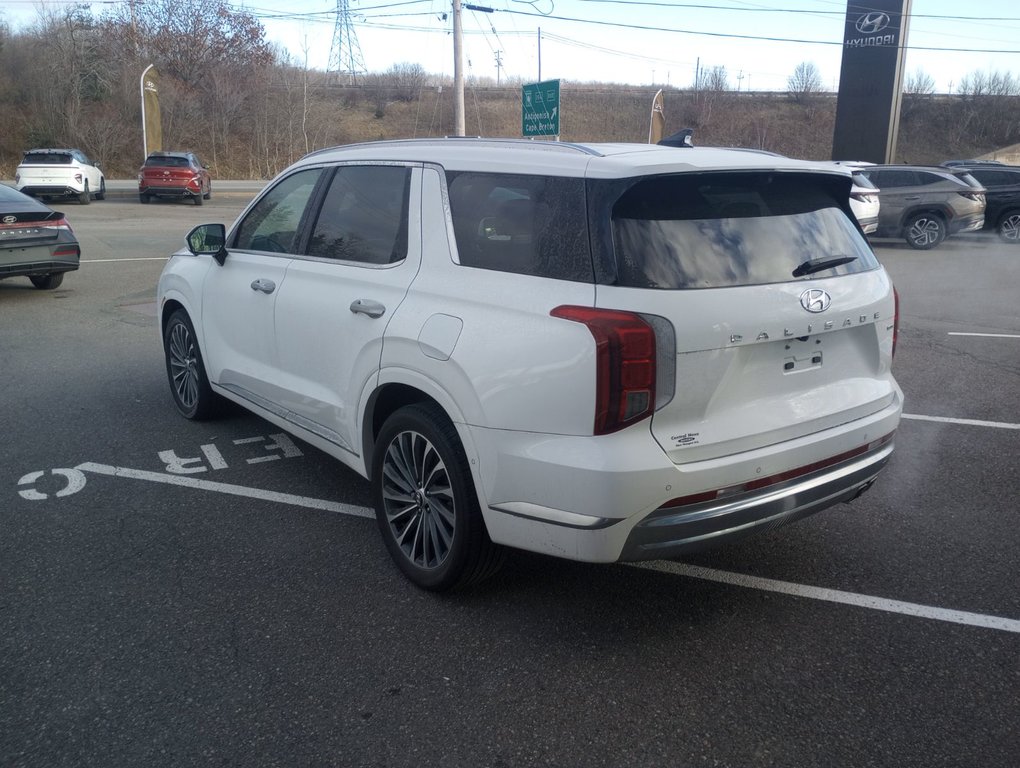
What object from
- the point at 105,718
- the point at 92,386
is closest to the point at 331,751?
the point at 105,718

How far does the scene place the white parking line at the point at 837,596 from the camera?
11.5ft

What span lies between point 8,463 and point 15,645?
2.36 meters

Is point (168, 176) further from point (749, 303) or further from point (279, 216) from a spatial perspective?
point (749, 303)

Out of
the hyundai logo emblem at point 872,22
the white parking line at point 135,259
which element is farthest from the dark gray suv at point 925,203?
the white parking line at point 135,259

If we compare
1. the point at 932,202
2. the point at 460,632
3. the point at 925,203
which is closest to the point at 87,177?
the point at 925,203

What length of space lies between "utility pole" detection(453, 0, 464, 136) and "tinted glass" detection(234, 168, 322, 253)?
20995 mm

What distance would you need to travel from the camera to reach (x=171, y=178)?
1184 inches

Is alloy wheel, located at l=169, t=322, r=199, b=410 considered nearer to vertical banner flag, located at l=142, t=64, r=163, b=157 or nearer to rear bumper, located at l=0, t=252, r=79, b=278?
rear bumper, located at l=0, t=252, r=79, b=278

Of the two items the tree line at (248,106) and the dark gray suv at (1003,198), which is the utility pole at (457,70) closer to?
the dark gray suv at (1003,198)

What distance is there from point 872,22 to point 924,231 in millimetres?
15386

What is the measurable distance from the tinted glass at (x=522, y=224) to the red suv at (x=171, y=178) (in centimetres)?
2914

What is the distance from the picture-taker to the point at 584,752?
8.98ft

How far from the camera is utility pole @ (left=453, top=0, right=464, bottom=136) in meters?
25.6

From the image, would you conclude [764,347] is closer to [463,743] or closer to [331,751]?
[463,743]
